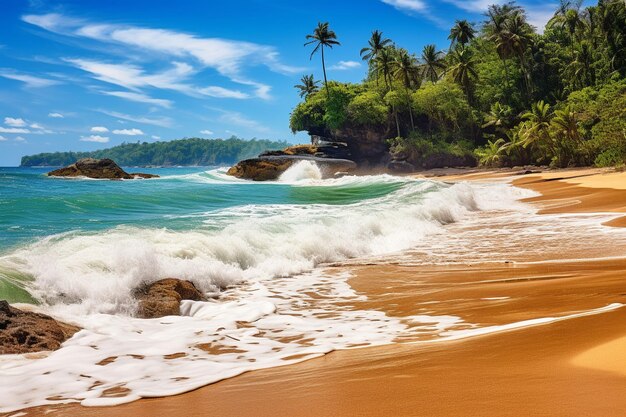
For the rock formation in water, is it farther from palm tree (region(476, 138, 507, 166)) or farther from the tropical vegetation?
palm tree (region(476, 138, 507, 166))

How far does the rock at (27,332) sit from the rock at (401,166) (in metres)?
56.8

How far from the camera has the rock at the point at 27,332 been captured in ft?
16.5

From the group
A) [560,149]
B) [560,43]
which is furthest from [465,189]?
[560,43]

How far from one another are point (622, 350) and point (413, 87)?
229 ft

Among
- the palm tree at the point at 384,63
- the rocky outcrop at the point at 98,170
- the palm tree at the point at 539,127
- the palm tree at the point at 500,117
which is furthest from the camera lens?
the palm tree at the point at 384,63

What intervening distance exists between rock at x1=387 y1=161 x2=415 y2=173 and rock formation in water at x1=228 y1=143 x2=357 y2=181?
203 inches

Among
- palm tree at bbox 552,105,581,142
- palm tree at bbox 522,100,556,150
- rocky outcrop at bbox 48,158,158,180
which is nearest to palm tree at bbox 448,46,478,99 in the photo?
palm tree at bbox 522,100,556,150

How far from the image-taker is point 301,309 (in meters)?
6.98

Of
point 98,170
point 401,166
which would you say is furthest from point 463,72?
point 98,170

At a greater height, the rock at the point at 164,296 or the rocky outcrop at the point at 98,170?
the rocky outcrop at the point at 98,170

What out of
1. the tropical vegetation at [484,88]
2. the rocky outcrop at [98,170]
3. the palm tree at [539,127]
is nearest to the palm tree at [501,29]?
the tropical vegetation at [484,88]

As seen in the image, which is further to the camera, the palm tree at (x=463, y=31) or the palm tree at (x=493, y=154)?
the palm tree at (x=463, y=31)

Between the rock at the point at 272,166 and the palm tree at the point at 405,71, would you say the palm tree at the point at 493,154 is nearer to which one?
the palm tree at the point at 405,71

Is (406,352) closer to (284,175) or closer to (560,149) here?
(560,149)
